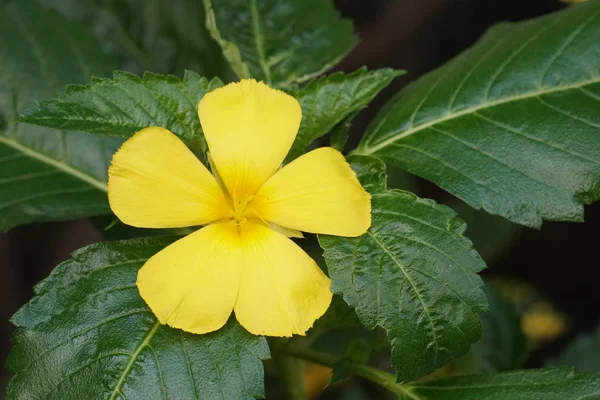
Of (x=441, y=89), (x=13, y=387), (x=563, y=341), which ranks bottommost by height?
(x=563, y=341)

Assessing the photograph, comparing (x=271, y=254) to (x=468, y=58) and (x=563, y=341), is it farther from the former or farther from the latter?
(x=563, y=341)

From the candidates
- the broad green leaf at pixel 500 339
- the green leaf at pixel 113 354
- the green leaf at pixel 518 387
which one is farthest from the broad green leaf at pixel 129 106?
the broad green leaf at pixel 500 339

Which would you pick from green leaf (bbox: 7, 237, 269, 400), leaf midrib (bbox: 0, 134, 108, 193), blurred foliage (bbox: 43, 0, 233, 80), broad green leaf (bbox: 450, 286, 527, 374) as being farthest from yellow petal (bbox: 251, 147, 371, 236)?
broad green leaf (bbox: 450, 286, 527, 374)

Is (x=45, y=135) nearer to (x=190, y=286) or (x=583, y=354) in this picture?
(x=190, y=286)

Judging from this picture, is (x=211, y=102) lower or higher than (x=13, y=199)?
higher

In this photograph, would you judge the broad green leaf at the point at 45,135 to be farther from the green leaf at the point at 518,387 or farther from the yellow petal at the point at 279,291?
the green leaf at the point at 518,387

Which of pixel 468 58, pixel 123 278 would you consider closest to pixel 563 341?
pixel 468 58
